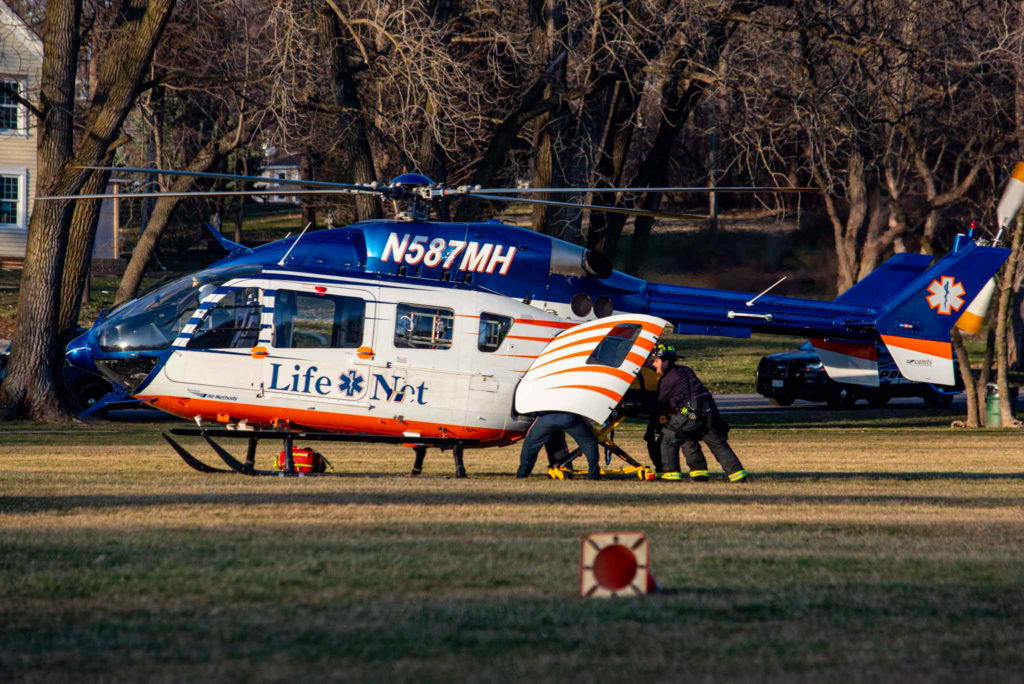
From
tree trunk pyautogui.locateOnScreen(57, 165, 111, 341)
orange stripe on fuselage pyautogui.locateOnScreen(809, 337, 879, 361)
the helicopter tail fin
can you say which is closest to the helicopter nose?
tree trunk pyautogui.locateOnScreen(57, 165, 111, 341)

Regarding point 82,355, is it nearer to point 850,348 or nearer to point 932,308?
point 850,348

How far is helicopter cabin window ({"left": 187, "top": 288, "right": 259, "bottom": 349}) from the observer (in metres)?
14.1

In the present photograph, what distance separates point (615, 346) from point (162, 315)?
5435mm

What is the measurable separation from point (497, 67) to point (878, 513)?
13027 millimetres

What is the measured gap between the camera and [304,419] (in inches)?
559

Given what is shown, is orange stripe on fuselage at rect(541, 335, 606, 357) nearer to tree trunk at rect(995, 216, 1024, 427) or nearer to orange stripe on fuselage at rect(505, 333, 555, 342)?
orange stripe on fuselage at rect(505, 333, 555, 342)

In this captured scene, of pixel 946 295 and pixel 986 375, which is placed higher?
pixel 946 295

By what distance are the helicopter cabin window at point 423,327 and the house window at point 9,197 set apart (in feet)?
125

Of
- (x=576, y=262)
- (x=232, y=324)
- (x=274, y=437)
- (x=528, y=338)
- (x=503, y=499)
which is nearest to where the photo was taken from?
(x=503, y=499)

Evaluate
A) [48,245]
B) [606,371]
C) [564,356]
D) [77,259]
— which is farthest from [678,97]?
[606,371]

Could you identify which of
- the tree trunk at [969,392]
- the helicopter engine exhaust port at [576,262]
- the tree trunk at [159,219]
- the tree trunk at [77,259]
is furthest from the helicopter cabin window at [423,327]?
the tree trunk at [159,219]

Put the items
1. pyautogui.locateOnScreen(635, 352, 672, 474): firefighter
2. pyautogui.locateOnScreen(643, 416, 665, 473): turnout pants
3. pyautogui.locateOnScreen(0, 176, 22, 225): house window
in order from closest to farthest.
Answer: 1. pyautogui.locateOnScreen(635, 352, 672, 474): firefighter
2. pyautogui.locateOnScreen(643, 416, 665, 473): turnout pants
3. pyautogui.locateOnScreen(0, 176, 22, 225): house window

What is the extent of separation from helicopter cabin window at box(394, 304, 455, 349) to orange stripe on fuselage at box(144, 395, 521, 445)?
96 cm

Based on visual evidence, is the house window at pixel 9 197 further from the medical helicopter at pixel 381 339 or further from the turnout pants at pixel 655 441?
the turnout pants at pixel 655 441
